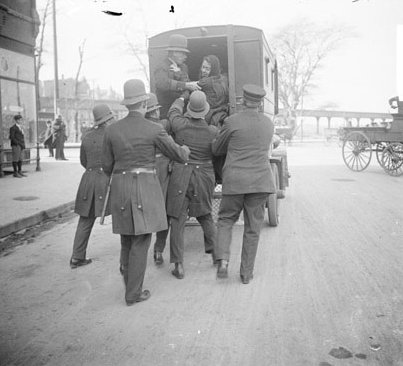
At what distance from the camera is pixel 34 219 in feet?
27.3

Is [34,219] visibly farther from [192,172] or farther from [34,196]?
[192,172]

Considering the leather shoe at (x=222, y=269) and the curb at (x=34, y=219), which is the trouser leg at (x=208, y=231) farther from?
the curb at (x=34, y=219)

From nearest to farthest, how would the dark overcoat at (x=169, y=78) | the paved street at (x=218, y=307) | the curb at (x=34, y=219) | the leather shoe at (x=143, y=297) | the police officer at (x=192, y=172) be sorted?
the paved street at (x=218, y=307)
the leather shoe at (x=143, y=297)
the police officer at (x=192, y=172)
the dark overcoat at (x=169, y=78)
the curb at (x=34, y=219)

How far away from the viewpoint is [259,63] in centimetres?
723

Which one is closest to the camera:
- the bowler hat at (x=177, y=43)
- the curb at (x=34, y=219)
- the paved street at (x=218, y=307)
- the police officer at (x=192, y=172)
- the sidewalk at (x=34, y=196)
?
the paved street at (x=218, y=307)

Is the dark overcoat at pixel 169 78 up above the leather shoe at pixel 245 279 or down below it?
above

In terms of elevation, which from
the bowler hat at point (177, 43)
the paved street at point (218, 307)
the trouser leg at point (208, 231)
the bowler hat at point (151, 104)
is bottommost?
the paved street at point (218, 307)

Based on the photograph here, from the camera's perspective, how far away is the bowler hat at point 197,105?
5.41m

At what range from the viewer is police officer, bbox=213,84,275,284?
504 centimetres

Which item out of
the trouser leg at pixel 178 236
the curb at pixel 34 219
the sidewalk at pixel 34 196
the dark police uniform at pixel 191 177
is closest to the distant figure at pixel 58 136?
the sidewalk at pixel 34 196

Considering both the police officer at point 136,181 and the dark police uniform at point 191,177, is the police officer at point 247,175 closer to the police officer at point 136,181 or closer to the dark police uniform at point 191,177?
the dark police uniform at point 191,177

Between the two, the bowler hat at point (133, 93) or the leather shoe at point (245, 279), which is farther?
the leather shoe at point (245, 279)

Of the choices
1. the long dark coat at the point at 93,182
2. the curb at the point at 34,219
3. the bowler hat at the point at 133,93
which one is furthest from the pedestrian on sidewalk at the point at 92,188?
the curb at the point at 34,219

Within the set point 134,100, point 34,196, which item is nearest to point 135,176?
point 134,100
